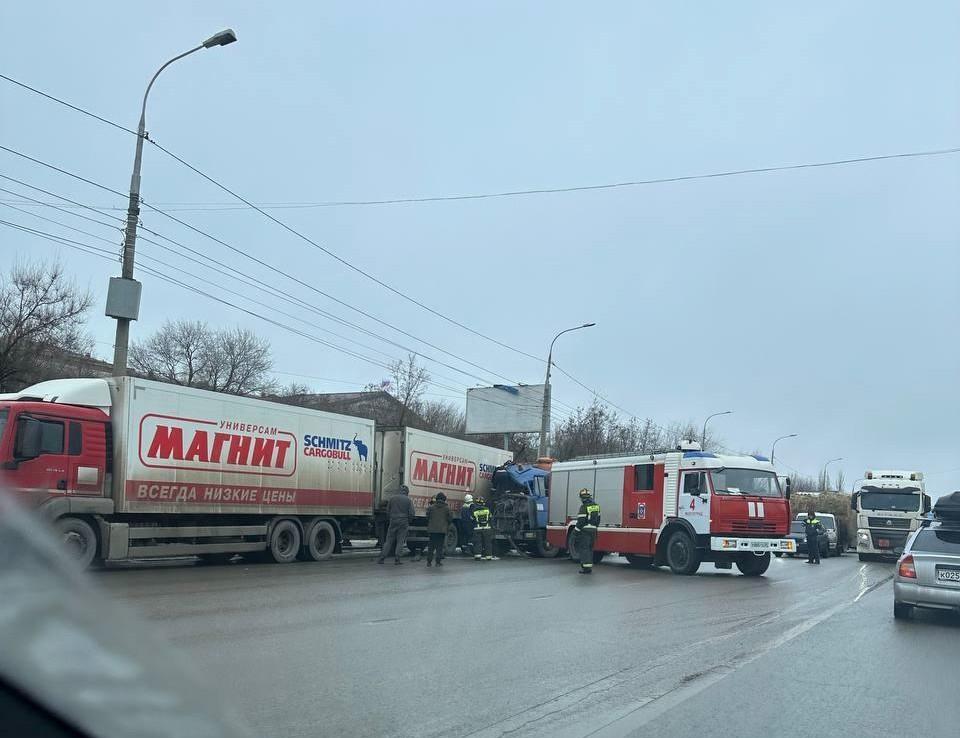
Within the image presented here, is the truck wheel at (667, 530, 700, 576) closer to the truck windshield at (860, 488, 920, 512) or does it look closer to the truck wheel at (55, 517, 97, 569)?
the truck wheel at (55, 517, 97, 569)

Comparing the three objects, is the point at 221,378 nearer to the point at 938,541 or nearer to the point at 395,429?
the point at 395,429

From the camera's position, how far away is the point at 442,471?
83.8ft

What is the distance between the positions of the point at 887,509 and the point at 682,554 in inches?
560

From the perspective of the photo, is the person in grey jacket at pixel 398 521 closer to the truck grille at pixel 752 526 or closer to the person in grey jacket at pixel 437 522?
the person in grey jacket at pixel 437 522

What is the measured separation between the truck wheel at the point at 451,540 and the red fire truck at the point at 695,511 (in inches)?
180

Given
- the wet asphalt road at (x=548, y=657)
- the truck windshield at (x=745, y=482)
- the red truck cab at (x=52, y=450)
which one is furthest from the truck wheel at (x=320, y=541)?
the truck windshield at (x=745, y=482)

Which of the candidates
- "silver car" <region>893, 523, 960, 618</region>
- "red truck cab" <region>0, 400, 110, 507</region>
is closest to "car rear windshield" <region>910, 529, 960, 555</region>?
"silver car" <region>893, 523, 960, 618</region>

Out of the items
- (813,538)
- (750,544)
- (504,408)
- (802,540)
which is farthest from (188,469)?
(504,408)

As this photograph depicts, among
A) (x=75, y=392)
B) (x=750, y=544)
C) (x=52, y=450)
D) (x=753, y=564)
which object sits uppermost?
(x=75, y=392)

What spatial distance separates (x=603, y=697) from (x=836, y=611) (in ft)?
25.6

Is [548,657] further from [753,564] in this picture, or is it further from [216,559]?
[753,564]

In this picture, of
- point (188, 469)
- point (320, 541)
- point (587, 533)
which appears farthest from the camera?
point (320, 541)

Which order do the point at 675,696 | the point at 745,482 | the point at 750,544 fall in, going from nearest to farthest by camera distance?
the point at 675,696, the point at 750,544, the point at 745,482

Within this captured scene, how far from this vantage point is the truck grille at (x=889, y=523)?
100ft
